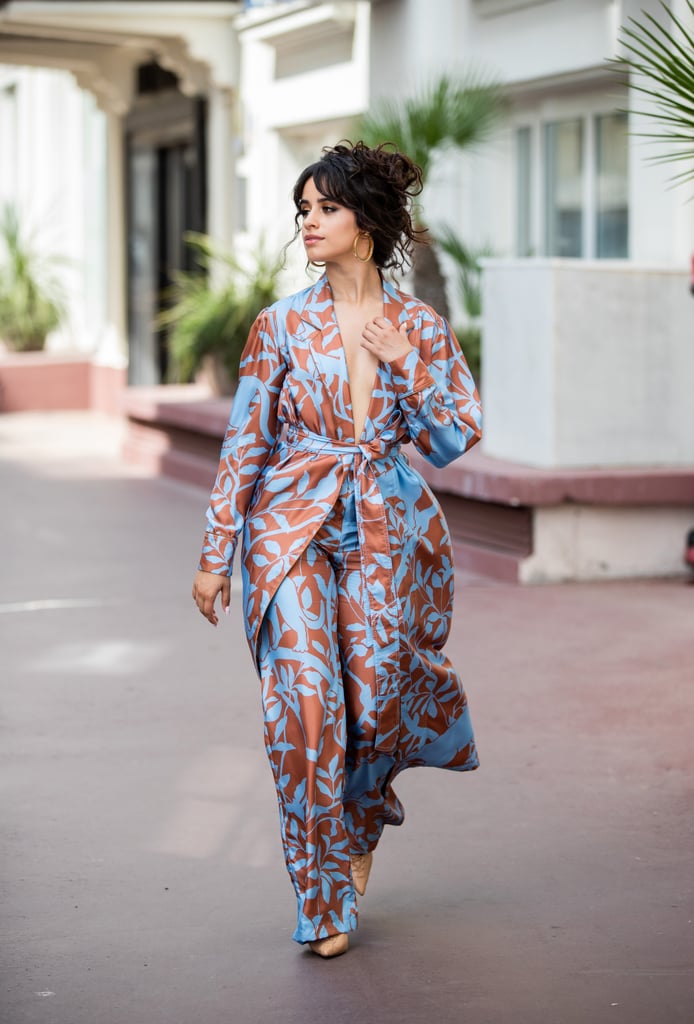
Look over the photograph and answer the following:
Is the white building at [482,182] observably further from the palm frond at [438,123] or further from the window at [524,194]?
the palm frond at [438,123]

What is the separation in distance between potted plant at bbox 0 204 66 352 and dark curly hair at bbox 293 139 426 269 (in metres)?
15.6

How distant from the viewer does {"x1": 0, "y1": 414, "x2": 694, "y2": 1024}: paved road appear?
3732mm

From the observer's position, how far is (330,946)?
12.8 feet

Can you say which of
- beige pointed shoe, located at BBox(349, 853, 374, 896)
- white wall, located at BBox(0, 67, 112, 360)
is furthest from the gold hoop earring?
white wall, located at BBox(0, 67, 112, 360)

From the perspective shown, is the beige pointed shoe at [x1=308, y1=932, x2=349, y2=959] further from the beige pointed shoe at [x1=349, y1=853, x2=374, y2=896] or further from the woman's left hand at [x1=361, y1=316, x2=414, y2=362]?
the woman's left hand at [x1=361, y1=316, x2=414, y2=362]

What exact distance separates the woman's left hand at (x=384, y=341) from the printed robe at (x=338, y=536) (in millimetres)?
27

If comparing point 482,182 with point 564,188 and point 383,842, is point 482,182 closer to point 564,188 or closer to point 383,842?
point 564,188

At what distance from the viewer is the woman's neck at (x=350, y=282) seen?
13.4 feet

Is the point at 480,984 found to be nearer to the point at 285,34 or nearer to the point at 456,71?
the point at 456,71

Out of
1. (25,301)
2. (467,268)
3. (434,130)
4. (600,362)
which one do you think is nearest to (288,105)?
(467,268)

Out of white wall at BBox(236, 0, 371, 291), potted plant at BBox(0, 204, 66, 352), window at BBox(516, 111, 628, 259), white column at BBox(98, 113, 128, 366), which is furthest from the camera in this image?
potted plant at BBox(0, 204, 66, 352)

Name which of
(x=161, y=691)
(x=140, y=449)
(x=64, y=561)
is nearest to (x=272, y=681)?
(x=161, y=691)

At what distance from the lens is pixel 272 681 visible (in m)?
3.92

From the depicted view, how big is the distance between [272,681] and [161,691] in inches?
106
